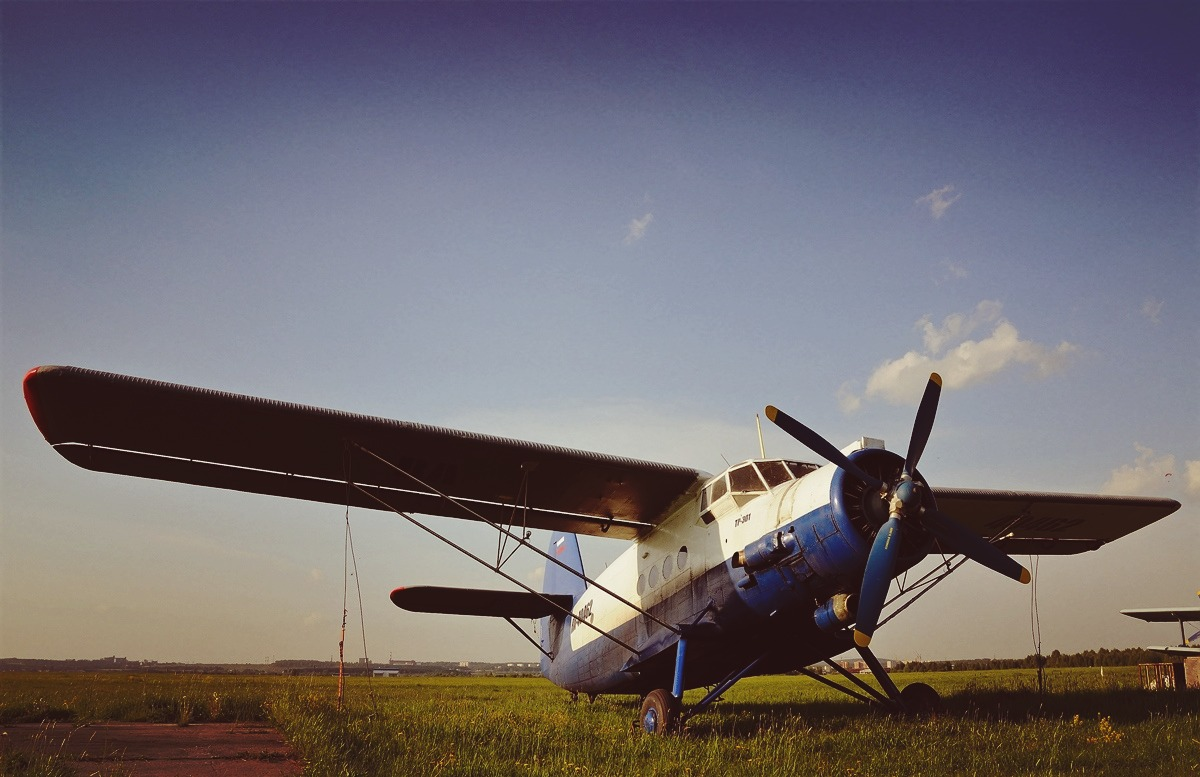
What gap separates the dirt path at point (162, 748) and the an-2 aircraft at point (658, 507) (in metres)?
3.85

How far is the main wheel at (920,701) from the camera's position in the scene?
10578mm

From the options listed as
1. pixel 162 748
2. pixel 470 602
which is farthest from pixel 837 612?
pixel 470 602

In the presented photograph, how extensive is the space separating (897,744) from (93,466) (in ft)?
41.6

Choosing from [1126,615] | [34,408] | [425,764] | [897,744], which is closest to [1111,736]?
[897,744]

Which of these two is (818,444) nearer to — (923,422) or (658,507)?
(923,422)

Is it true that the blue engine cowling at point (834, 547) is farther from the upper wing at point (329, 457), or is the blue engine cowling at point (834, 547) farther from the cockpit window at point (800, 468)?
the upper wing at point (329, 457)

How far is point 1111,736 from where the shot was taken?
8.20 metres

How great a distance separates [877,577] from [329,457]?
9006 mm

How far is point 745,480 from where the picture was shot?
10914 mm

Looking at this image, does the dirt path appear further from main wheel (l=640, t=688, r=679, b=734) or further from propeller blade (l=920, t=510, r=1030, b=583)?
propeller blade (l=920, t=510, r=1030, b=583)

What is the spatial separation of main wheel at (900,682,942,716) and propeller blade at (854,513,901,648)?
3.01 m

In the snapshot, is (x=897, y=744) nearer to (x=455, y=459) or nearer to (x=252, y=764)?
(x=252, y=764)

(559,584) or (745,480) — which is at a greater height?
(745,480)

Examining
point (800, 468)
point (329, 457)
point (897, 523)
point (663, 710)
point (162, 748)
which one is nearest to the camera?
point (162, 748)
